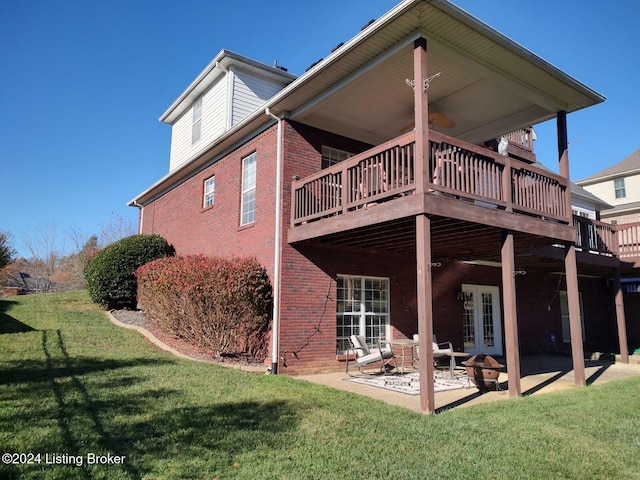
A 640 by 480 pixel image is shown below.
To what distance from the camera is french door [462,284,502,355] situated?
530 inches

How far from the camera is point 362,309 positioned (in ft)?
36.1

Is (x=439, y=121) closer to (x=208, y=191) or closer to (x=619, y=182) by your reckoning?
(x=208, y=191)

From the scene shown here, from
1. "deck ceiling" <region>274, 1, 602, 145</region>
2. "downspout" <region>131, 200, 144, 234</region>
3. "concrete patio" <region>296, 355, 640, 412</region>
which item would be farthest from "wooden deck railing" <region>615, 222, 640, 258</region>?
"downspout" <region>131, 200, 144, 234</region>

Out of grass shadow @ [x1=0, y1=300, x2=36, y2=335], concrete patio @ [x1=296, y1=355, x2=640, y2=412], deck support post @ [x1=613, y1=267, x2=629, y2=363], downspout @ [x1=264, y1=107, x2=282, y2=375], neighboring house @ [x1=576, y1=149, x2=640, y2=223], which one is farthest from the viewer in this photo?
neighboring house @ [x1=576, y1=149, x2=640, y2=223]

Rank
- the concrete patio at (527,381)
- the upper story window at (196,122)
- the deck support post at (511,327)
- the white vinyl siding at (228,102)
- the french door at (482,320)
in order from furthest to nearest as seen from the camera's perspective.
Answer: the upper story window at (196,122) < the white vinyl siding at (228,102) < the french door at (482,320) < the deck support post at (511,327) < the concrete patio at (527,381)

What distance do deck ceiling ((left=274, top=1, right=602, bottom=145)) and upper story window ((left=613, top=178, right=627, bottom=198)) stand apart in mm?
20272

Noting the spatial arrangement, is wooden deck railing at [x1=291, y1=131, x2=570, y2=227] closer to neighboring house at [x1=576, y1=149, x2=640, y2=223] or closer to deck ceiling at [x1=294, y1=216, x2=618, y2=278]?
deck ceiling at [x1=294, y1=216, x2=618, y2=278]

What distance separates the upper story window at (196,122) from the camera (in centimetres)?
1598

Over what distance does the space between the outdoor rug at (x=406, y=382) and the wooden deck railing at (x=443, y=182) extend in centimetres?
335

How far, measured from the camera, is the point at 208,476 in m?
3.80

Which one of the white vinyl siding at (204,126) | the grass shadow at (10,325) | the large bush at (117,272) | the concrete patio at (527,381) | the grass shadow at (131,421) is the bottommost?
the concrete patio at (527,381)

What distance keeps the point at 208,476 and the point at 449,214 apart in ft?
16.6

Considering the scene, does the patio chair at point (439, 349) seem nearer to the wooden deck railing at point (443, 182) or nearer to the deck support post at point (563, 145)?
the wooden deck railing at point (443, 182)

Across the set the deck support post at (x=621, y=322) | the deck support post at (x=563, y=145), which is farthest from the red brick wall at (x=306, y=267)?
the deck support post at (x=563, y=145)
